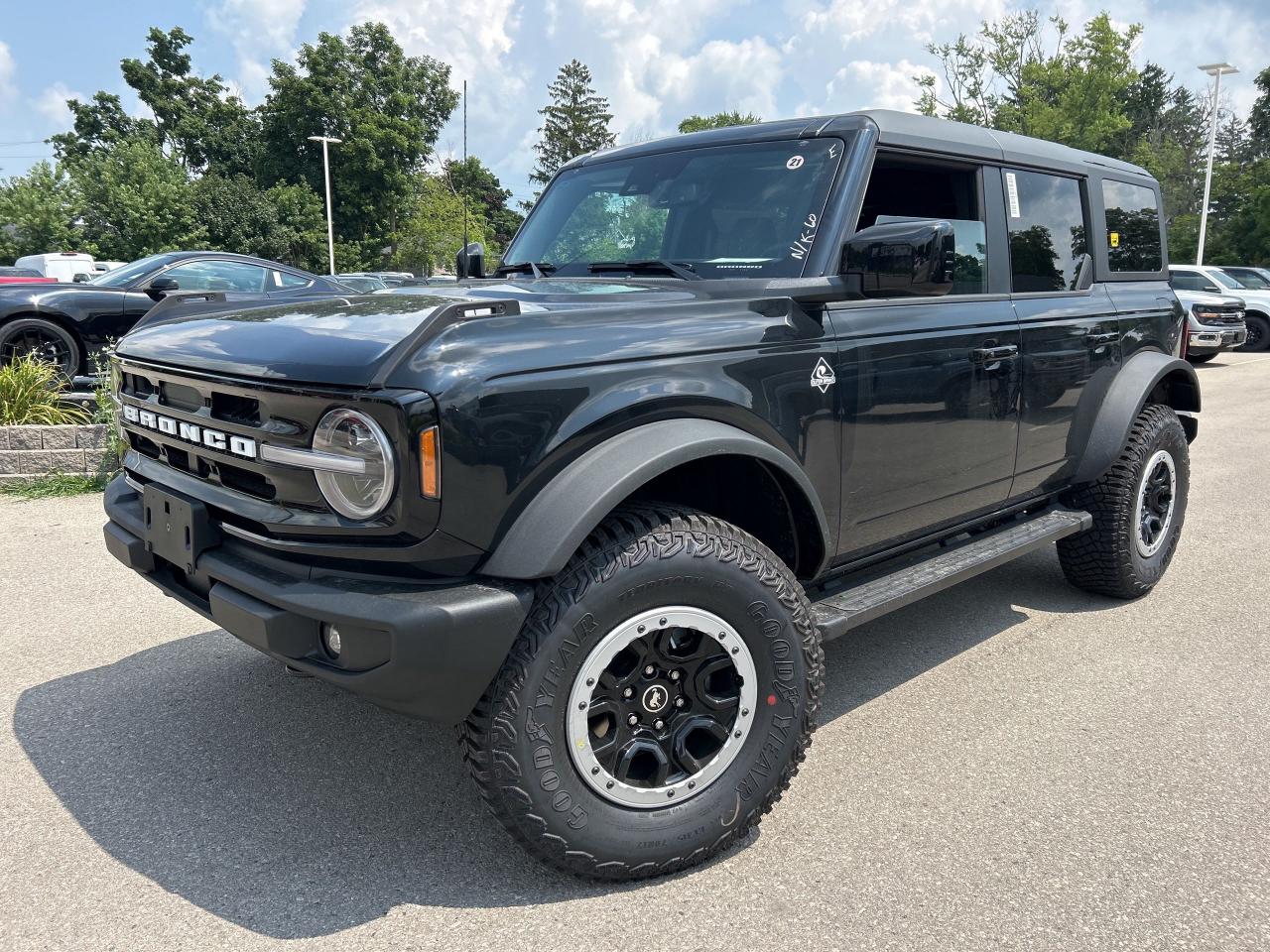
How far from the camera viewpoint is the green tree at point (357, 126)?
4866 cm

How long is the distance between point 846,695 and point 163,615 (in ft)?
9.95

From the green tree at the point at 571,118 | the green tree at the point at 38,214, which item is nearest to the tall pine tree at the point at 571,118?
the green tree at the point at 571,118

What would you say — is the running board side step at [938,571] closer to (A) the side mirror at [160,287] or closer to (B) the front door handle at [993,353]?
(B) the front door handle at [993,353]

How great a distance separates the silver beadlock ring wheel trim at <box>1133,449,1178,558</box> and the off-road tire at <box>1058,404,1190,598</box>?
2 centimetres

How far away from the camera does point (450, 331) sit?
7.14ft

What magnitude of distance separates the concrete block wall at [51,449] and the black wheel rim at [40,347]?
202 centimetres

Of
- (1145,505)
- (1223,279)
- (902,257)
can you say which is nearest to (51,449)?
(902,257)

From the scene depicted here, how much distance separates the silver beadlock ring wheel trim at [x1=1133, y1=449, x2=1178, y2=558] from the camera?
4.46m

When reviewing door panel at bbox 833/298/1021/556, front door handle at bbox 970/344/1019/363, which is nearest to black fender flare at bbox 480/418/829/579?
door panel at bbox 833/298/1021/556

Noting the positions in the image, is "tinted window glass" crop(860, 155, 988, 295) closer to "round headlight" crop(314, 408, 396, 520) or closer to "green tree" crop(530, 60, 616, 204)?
"round headlight" crop(314, 408, 396, 520)

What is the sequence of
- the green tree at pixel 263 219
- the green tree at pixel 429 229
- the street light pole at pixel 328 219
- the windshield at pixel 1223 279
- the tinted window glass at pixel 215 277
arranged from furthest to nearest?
the green tree at pixel 429 229, the green tree at pixel 263 219, the street light pole at pixel 328 219, the windshield at pixel 1223 279, the tinted window glass at pixel 215 277

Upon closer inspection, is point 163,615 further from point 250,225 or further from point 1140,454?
point 250,225

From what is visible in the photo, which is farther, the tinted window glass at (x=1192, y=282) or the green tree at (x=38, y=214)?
the green tree at (x=38, y=214)

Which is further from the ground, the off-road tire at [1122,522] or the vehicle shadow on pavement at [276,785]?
the off-road tire at [1122,522]
